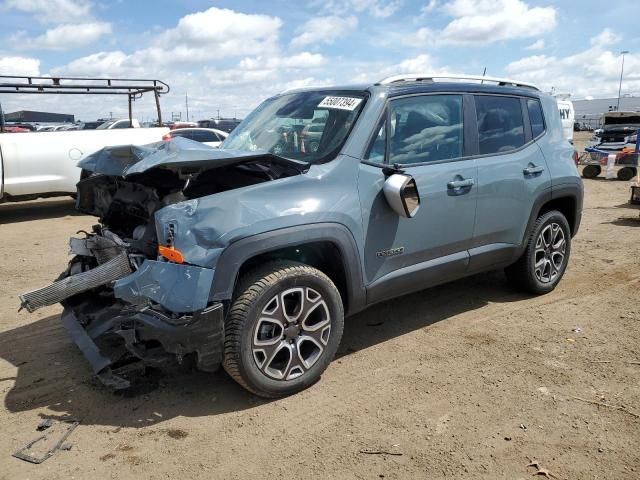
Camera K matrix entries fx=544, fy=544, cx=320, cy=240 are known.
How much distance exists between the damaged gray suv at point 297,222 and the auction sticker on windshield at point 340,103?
0.05 feet

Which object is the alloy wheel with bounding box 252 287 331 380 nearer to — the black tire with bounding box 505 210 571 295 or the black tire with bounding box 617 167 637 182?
the black tire with bounding box 505 210 571 295

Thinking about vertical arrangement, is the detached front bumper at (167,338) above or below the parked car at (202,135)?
below

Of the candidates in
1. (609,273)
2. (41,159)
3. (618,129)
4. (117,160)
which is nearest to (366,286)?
(117,160)

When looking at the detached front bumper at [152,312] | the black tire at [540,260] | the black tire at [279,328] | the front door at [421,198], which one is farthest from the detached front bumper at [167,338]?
the black tire at [540,260]

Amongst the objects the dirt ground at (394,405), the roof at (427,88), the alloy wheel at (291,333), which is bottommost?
the dirt ground at (394,405)

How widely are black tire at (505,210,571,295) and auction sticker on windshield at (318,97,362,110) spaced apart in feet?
6.93

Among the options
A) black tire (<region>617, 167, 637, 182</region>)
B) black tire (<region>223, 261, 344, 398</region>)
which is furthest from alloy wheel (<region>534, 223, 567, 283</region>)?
black tire (<region>617, 167, 637, 182</region>)

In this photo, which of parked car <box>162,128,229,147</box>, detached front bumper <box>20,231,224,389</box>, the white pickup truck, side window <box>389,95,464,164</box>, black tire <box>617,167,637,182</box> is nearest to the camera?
detached front bumper <box>20,231,224,389</box>

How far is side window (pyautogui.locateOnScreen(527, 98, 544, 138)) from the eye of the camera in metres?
4.90

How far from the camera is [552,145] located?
5.00 meters

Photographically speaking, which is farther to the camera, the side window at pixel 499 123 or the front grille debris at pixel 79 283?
the side window at pixel 499 123

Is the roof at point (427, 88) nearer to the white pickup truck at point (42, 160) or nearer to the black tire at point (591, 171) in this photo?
the white pickup truck at point (42, 160)

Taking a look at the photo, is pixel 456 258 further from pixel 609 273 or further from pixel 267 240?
pixel 609 273

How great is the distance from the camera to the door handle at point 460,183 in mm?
4027
